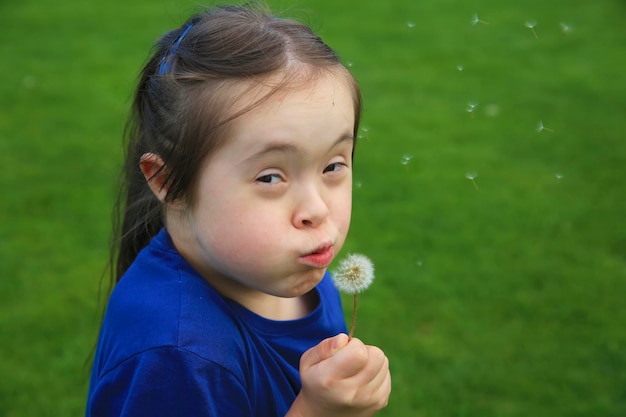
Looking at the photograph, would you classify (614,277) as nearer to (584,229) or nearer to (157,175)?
(584,229)

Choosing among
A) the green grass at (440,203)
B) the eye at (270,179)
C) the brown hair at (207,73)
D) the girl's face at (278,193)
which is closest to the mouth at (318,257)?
the girl's face at (278,193)

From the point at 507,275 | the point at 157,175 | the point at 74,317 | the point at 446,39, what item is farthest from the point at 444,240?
the point at 446,39

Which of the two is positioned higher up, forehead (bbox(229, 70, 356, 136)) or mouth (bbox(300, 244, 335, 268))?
forehead (bbox(229, 70, 356, 136))

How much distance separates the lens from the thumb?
1.45m

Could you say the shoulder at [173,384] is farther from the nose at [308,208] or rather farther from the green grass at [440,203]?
the green grass at [440,203]

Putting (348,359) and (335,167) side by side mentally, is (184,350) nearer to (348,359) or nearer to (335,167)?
(348,359)

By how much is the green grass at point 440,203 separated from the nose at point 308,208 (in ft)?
2.25

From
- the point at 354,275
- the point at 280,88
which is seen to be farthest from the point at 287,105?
the point at 354,275

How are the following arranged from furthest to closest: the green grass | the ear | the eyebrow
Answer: the green grass, the ear, the eyebrow

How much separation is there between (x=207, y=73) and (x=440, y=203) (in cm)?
328

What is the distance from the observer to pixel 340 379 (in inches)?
56.7

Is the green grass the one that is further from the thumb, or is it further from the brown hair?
the thumb

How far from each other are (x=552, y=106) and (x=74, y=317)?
371 centimetres

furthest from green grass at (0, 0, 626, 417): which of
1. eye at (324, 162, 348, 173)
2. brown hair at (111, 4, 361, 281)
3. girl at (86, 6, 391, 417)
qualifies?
eye at (324, 162, 348, 173)
